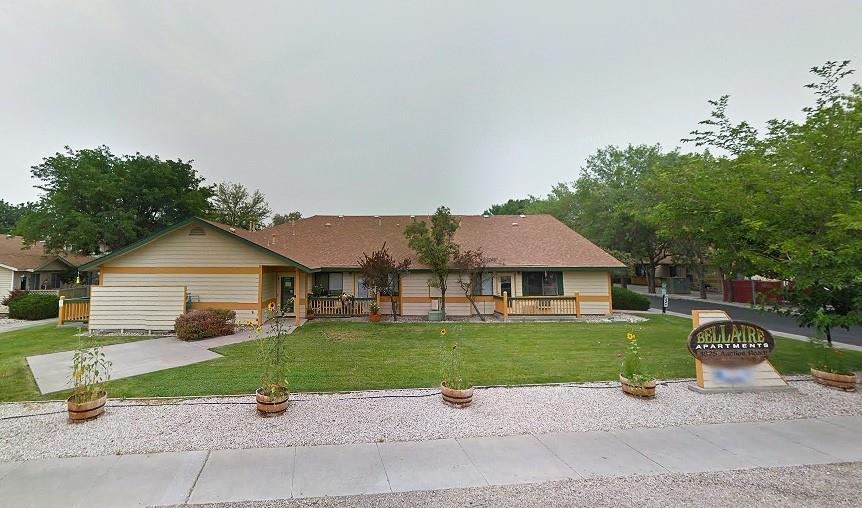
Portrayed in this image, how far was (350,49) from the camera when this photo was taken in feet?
49.4

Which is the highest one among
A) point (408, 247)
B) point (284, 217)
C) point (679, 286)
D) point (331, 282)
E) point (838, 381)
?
point (284, 217)

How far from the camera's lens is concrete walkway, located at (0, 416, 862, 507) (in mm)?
3488

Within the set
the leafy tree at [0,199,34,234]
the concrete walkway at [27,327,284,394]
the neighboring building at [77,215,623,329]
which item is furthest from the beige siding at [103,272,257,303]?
the leafy tree at [0,199,34,234]

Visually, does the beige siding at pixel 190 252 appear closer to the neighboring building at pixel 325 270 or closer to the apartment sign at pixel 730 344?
the neighboring building at pixel 325 270

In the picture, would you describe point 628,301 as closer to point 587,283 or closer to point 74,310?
point 587,283

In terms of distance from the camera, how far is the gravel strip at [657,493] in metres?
3.31

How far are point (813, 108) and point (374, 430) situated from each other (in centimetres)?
1305

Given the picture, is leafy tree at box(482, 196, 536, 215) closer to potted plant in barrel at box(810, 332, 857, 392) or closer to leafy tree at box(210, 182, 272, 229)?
leafy tree at box(210, 182, 272, 229)

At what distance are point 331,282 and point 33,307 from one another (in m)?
15.1

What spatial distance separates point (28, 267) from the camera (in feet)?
77.4

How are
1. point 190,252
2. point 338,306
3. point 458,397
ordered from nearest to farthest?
point 458,397 < point 190,252 < point 338,306

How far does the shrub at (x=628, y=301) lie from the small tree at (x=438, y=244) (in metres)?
11.9

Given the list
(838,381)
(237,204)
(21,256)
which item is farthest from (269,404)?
(237,204)

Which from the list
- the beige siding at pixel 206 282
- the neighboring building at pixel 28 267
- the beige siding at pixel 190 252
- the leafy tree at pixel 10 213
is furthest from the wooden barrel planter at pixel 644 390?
the leafy tree at pixel 10 213
